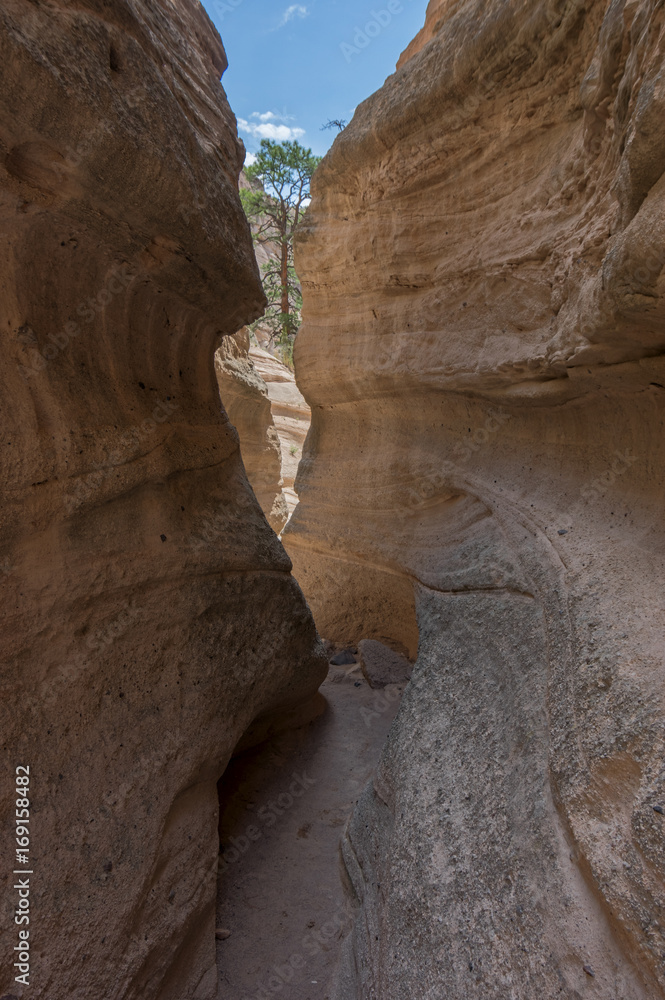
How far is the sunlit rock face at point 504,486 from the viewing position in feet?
5.61

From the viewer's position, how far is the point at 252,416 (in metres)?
10.5

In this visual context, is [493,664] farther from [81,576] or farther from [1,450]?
[1,450]

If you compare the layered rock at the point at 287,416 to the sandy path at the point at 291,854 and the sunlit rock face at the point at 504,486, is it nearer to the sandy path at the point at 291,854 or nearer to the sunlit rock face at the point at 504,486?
the sunlit rock face at the point at 504,486

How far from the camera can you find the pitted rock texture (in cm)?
947

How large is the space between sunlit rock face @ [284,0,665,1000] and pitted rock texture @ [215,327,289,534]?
13.5ft

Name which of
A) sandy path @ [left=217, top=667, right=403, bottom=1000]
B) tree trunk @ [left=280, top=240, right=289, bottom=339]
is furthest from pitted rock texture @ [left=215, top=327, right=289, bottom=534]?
sandy path @ [left=217, top=667, right=403, bottom=1000]

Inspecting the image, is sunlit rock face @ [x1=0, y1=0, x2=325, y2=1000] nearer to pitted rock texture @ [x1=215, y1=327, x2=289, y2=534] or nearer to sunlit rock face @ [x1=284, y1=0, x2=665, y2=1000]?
sunlit rock face @ [x1=284, y1=0, x2=665, y2=1000]

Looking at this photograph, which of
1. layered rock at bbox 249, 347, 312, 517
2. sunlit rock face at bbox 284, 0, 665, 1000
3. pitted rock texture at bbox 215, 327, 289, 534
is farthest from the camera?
layered rock at bbox 249, 347, 312, 517

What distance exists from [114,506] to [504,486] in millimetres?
2513

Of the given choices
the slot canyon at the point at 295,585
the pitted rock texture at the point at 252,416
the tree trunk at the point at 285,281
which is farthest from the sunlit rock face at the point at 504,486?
the tree trunk at the point at 285,281

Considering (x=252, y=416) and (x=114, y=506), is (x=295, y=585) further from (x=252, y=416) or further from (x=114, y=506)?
(x=252, y=416)

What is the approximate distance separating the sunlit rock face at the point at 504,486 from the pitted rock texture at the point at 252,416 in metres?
4.10

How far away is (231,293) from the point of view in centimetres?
299

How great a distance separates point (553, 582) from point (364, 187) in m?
4.35
